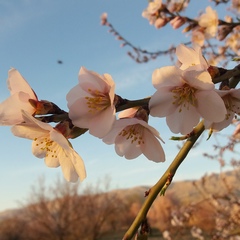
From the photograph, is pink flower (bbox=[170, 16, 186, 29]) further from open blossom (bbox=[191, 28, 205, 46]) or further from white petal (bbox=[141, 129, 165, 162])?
white petal (bbox=[141, 129, 165, 162])

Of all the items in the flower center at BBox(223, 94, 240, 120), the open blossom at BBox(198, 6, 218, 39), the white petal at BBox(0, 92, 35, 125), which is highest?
the white petal at BBox(0, 92, 35, 125)

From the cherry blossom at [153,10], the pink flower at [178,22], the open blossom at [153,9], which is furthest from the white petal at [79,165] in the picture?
the open blossom at [153,9]

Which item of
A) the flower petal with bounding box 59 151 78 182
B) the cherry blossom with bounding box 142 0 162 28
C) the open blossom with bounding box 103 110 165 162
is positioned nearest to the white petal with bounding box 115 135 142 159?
the open blossom with bounding box 103 110 165 162

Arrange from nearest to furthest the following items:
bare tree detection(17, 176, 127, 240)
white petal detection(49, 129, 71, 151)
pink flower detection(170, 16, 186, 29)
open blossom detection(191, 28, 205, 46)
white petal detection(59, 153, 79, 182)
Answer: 1. white petal detection(49, 129, 71, 151)
2. white petal detection(59, 153, 79, 182)
3. pink flower detection(170, 16, 186, 29)
4. open blossom detection(191, 28, 205, 46)
5. bare tree detection(17, 176, 127, 240)

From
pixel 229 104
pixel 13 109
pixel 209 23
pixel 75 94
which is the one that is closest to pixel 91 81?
pixel 75 94

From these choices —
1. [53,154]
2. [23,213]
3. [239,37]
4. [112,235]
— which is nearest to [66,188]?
[23,213]

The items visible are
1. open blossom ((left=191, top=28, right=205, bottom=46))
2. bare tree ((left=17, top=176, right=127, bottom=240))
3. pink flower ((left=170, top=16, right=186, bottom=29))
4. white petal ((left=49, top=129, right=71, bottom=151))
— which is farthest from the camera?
bare tree ((left=17, top=176, right=127, bottom=240))

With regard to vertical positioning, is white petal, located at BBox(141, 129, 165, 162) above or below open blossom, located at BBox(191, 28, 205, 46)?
above
